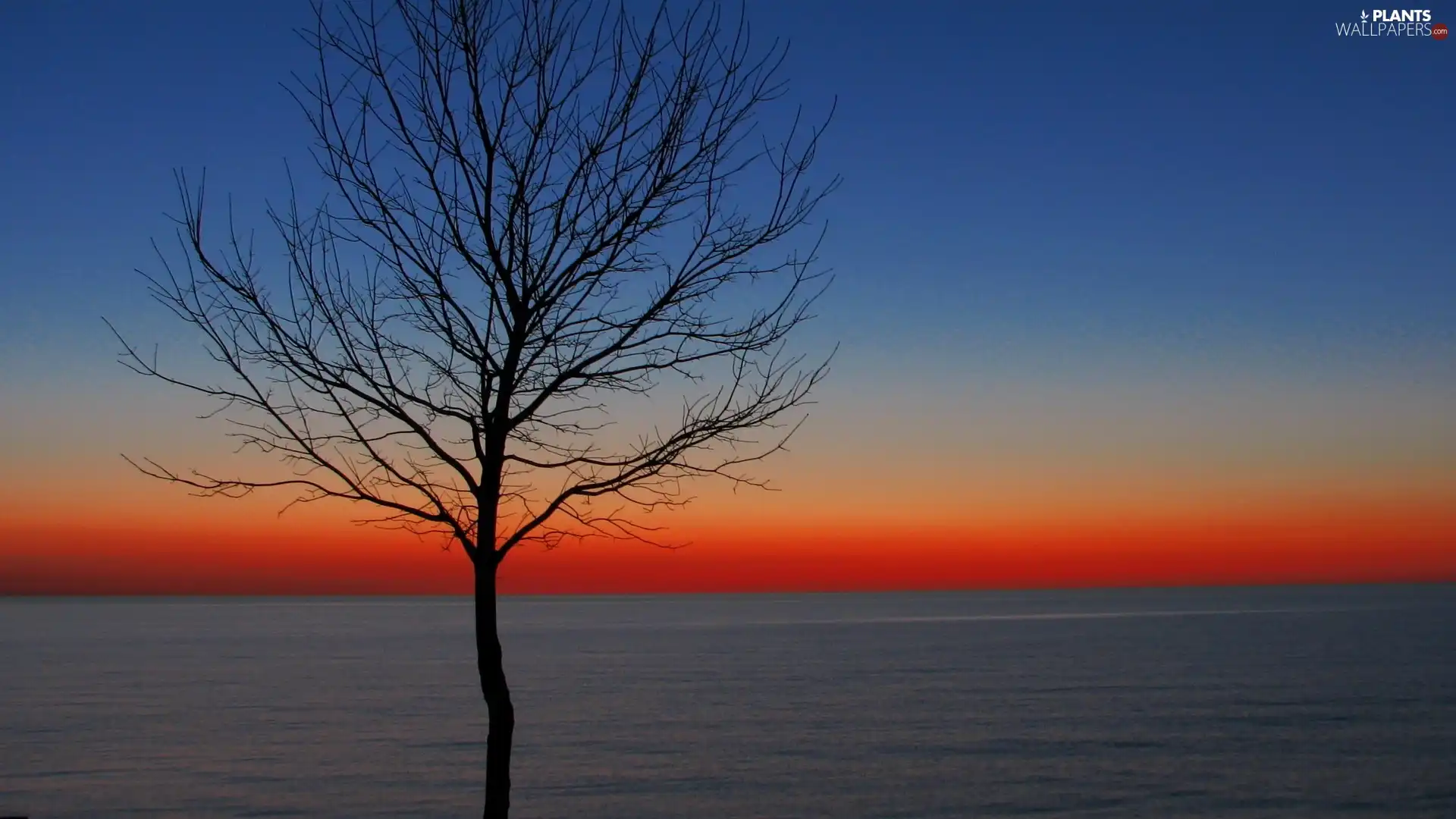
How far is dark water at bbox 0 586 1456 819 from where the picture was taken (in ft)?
89.1

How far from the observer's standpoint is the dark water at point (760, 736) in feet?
89.1

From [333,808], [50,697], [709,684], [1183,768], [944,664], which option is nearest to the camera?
[333,808]

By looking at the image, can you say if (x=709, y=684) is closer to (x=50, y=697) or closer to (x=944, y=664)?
(x=944, y=664)

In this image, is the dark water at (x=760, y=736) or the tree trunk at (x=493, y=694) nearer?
the tree trunk at (x=493, y=694)

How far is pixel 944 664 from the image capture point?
246ft

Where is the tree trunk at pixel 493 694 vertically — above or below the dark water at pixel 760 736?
above

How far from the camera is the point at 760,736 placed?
126ft

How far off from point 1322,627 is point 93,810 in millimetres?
134329

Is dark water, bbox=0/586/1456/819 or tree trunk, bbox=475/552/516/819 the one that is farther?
dark water, bbox=0/586/1456/819

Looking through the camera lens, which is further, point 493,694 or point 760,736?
point 760,736

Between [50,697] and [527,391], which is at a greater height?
[527,391]

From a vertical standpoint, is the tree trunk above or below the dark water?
above

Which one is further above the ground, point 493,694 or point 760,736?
point 493,694

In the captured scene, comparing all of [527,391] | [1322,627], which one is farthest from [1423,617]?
[527,391]
